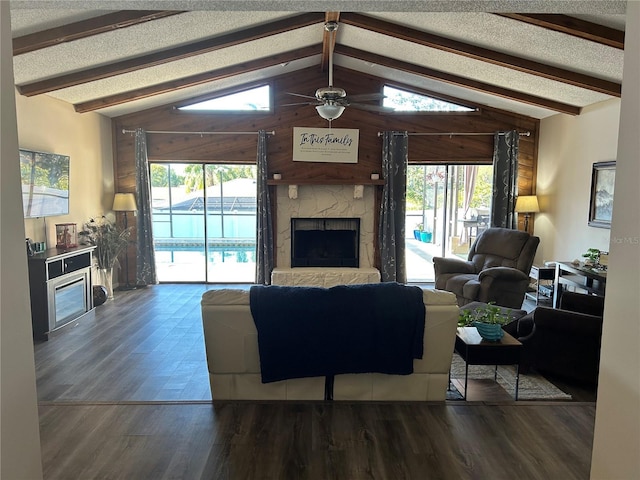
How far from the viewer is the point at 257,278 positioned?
7328 millimetres

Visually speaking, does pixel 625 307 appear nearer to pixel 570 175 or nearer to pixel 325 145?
pixel 570 175

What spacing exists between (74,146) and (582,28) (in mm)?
6071

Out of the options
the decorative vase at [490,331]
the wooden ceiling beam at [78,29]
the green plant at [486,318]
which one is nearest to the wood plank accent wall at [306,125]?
the wooden ceiling beam at [78,29]

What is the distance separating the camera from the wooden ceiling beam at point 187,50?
505 cm

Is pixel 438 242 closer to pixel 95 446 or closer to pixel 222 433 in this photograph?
pixel 222 433

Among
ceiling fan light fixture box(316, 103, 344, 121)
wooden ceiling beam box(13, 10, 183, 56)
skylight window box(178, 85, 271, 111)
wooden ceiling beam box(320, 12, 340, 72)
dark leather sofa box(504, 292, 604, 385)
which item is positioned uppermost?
wooden ceiling beam box(320, 12, 340, 72)

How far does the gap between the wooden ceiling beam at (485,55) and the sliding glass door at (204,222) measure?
10.7 feet

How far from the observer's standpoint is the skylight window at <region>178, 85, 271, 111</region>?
7328 millimetres

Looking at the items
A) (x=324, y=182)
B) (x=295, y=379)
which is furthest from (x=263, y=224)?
(x=295, y=379)

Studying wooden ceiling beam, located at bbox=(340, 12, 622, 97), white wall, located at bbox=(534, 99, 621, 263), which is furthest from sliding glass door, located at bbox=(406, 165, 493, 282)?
wooden ceiling beam, located at bbox=(340, 12, 622, 97)

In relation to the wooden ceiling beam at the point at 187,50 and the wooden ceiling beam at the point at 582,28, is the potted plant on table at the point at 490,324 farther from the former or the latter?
the wooden ceiling beam at the point at 187,50

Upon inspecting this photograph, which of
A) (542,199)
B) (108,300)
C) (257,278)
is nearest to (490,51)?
(542,199)

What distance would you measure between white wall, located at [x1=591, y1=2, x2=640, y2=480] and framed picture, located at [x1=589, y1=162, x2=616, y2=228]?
457 centimetres

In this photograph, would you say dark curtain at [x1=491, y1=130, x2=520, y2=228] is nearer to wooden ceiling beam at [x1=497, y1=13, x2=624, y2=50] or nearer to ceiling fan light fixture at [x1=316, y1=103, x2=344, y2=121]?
wooden ceiling beam at [x1=497, y1=13, x2=624, y2=50]
